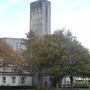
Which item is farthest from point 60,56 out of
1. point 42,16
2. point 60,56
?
point 42,16

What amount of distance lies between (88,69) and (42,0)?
40.8 meters

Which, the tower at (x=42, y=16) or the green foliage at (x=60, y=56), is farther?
the tower at (x=42, y=16)

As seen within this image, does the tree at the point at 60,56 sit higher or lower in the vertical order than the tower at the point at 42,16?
lower

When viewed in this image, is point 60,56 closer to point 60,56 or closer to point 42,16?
point 60,56

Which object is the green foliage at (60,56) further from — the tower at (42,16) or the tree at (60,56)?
the tower at (42,16)

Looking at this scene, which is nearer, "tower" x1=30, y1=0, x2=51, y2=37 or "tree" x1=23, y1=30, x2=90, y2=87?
"tree" x1=23, y1=30, x2=90, y2=87

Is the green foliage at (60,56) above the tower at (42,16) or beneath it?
beneath

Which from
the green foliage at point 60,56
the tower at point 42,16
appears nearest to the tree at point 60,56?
the green foliage at point 60,56

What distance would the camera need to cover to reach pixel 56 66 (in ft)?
194

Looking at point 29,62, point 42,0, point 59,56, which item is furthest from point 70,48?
point 42,0

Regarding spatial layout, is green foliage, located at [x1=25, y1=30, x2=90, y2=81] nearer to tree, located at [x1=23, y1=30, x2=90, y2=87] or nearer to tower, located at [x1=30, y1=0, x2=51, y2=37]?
tree, located at [x1=23, y1=30, x2=90, y2=87]

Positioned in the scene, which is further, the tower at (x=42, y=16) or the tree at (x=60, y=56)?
the tower at (x=42, y=16)

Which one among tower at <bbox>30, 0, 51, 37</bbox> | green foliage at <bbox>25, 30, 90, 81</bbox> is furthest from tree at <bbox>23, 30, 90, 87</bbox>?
tower at <bbox>30, 0, 51, 37</bbox>

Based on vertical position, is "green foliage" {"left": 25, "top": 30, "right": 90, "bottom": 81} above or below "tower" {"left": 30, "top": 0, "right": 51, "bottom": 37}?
below
